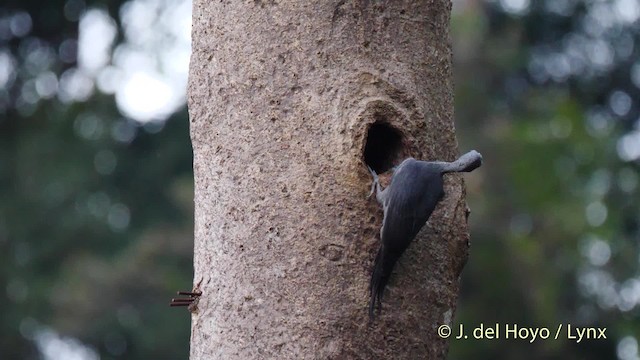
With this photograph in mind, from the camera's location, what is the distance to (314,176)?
9.37ft

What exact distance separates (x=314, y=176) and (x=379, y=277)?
0.32 metres

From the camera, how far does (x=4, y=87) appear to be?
10.7 metres

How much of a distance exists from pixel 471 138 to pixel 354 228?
5246 millimetres

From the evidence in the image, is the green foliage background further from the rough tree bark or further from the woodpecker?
the woodpecker

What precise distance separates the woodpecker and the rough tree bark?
0.15 feet

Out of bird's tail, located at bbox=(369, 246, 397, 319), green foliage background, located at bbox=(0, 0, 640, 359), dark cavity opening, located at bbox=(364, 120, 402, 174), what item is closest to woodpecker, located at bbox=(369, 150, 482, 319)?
bird's tail, located at bbox=(369, 246, 397, 319)

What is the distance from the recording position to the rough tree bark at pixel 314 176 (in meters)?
2.79

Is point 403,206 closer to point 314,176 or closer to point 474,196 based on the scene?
point 314,176

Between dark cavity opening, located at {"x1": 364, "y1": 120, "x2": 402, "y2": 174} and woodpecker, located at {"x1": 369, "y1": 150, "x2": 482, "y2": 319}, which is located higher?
dark cavity opening, located at {"x1": 364, "y1": 120, "x2": 402, "y2": 174}

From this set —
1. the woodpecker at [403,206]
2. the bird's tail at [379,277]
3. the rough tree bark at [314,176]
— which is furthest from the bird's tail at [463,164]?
the bird's tail at [379,277]

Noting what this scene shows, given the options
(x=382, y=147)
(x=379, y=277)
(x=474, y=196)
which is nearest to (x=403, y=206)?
(x=379, y=277)

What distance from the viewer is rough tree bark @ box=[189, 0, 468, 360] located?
2.79m

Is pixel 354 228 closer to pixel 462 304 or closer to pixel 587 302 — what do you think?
pixel 462 304

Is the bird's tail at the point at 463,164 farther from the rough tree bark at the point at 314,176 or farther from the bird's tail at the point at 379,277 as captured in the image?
Answer: the bird's tail at the point at 379,277
